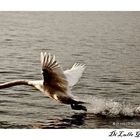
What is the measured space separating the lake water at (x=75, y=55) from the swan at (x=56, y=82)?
0.25 ft

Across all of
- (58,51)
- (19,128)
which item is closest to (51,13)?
(58,51)

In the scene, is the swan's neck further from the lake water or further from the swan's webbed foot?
the swan's webbed foot

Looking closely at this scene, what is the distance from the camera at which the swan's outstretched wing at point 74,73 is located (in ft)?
11.8

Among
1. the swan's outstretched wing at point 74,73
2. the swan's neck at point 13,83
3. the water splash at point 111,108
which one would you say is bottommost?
the water splash at point 111,108

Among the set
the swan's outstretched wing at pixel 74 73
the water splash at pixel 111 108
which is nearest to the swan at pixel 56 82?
the swan's outstretched wing at pixel 74 73

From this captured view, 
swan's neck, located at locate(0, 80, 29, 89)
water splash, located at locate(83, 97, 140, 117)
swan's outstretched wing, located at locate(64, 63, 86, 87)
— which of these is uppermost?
swan's outstretched wing, located at locate(64, 63, 86, 87)

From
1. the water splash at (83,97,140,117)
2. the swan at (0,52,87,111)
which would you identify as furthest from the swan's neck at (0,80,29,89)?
the water splash at (83,97,140,117)

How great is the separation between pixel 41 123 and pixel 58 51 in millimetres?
461

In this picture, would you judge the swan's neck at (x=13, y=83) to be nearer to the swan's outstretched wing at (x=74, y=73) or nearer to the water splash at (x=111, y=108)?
the swan's outstretched wing at (x=74, y=73)

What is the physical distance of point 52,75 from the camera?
3.52 metres

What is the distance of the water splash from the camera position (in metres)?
3.82

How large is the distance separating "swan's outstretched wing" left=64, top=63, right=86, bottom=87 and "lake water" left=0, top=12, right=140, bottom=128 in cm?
4
